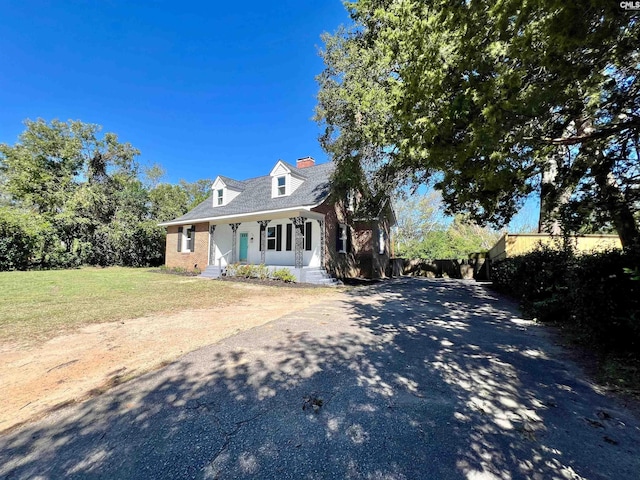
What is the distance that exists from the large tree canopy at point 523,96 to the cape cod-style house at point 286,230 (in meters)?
7.51

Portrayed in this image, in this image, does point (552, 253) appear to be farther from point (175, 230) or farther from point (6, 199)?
point (6, 199)

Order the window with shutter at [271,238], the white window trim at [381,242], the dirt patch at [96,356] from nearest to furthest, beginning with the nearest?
1. the dirt patch at [96,356]
2. the window with shutter at [271,238]
3. the white window trim at [381,242]

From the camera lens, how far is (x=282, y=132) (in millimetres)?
23078

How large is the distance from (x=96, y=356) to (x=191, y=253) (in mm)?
15451

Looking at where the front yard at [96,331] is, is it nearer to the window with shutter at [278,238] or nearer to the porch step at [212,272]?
the porch step at [212,272]

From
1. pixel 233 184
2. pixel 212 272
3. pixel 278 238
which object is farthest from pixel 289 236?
pixel 233 184

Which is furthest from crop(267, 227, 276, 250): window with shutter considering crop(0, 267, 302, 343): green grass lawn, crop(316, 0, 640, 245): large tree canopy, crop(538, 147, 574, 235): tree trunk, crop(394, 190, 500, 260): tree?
crop(394, 190, 500, 260): tree

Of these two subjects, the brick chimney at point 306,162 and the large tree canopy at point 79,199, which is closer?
the brick chimney at point 306,162

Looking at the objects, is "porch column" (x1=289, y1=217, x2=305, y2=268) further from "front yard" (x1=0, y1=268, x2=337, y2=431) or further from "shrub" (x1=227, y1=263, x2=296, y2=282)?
"front yard" (x1=0, y1=268, x2=337, y2=431)

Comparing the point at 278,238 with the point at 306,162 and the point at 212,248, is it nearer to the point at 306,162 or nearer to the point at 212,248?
the point at 212,248

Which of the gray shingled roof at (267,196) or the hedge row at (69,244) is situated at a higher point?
the gray shingled roof at (267,196)

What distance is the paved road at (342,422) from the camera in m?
2.02

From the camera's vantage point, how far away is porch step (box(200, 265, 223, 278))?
15.7 m

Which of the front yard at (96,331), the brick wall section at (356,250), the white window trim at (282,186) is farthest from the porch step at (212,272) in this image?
the brick wall section at (356,250)
